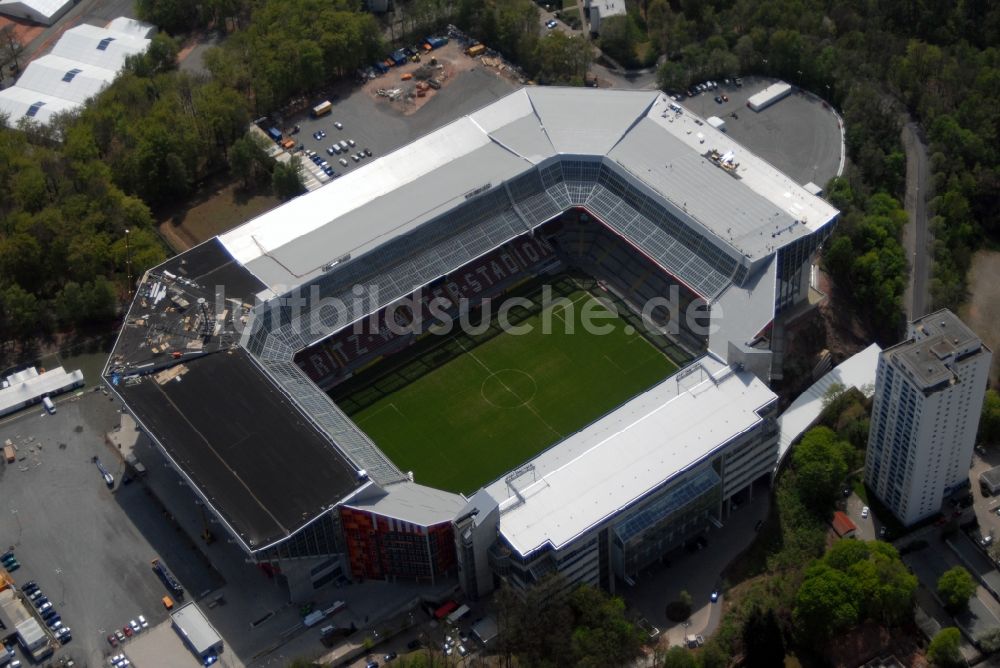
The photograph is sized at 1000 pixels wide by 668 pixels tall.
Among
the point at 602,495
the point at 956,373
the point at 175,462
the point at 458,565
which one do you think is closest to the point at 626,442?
the point at 602,495

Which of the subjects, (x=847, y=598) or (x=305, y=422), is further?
(x=305, y=422)

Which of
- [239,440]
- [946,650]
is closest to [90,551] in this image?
[239,440]

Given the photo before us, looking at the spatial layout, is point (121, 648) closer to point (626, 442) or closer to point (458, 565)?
point (458, 565)

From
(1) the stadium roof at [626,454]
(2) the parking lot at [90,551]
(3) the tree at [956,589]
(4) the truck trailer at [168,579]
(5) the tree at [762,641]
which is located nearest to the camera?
(5) the tree at [762,641]

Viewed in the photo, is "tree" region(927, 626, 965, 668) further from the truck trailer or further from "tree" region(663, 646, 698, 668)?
the truck trailer

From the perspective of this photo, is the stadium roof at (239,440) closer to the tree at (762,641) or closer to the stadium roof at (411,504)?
the stadium roof at (411,504)

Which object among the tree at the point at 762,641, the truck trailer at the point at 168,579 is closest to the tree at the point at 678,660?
the tree at the point at 762,641
